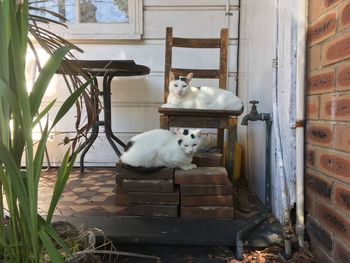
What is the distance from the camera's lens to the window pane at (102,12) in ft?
9.15

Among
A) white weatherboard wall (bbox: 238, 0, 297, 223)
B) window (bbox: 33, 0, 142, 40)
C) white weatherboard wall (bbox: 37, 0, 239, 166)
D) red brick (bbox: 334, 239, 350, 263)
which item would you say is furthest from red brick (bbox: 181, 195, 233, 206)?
window (bbox: 33, 0, 142, 40)

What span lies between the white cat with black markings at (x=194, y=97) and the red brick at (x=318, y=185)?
0.80 metres

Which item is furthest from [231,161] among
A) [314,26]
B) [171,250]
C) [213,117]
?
[314,26]

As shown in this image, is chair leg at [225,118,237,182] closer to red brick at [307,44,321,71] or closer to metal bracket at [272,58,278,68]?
metal bracket at [272,58,278,68]

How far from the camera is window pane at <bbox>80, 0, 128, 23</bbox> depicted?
9.15 feet

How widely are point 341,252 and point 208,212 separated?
643mm

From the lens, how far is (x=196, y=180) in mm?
1534

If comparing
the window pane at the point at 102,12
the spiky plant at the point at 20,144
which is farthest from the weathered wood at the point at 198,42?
the spiky plant at the point at 20,144

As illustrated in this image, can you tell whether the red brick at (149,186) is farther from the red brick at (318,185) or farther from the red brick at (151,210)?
→ the red brick at (318,185)

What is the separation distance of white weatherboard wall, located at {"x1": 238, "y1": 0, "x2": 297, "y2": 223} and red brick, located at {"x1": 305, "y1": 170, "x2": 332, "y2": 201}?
0.07 meters

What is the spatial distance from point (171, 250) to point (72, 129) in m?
1.86

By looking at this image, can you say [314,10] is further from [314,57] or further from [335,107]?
[335,107]

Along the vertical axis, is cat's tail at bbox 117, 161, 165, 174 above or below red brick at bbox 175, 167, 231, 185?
above

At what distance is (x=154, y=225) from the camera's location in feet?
4.71
